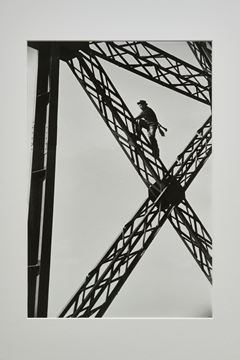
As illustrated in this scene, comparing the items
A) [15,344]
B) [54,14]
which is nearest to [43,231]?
[15,344]

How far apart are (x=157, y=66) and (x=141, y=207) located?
52 cm

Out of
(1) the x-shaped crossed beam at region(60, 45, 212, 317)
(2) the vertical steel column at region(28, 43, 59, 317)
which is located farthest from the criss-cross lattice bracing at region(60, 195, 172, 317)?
(2) the vertical steel column at region(28, 43, 59, 317)

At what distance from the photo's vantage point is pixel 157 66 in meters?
1.27

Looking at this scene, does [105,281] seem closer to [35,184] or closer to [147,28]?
[35,184]

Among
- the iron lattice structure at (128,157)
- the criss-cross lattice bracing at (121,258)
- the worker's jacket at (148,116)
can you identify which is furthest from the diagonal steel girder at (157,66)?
the criss-cross lattice bracing at (121,258)

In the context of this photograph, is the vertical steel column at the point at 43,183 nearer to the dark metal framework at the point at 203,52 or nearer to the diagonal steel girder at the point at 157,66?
the diagonal steel girder at the point at 157,66

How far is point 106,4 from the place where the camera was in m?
1.27

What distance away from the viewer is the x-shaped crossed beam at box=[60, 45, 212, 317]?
4.09 feet

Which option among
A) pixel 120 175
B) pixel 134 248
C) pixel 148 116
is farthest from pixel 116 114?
pixel 134 248

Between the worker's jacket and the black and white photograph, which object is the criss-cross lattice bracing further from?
the worker's jacket

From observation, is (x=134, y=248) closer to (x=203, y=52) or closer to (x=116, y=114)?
(x=116, y=114)

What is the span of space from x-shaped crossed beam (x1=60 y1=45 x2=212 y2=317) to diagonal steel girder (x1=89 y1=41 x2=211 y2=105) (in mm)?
69

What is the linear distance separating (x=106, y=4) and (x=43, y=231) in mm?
870

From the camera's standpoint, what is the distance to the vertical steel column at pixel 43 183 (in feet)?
4.12
